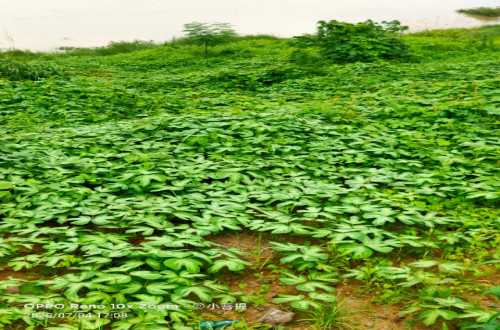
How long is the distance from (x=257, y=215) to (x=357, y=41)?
38.4 feet

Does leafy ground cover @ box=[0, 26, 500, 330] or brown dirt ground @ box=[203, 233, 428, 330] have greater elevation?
leafy ground cover @ box=[0, 26, 500, 330]

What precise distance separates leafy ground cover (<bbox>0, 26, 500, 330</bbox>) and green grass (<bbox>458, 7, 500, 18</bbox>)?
88.0 feet

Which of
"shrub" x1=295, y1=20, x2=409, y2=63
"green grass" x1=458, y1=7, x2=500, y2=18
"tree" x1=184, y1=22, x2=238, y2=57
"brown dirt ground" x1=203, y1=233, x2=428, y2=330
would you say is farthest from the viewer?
"green grass" x1=458, y1=7, x2=500, y2=18

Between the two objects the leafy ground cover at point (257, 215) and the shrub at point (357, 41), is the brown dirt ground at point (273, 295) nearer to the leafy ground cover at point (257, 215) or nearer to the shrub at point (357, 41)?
the leafy ground cover at point (257, 215)

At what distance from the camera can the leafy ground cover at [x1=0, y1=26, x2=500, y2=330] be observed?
2838mm

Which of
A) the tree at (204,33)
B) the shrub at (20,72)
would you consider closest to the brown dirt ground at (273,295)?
the shrub at (20,72)

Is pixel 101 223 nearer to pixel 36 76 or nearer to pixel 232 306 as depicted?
pixel 232 306

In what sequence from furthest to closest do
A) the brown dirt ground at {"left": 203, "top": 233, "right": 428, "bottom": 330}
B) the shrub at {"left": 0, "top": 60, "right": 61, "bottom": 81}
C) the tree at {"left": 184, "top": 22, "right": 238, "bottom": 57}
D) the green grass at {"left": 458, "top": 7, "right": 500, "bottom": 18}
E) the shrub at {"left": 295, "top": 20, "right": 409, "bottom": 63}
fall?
the green grass at {"left": 458, "top": 7, "right": 500, "bottom": 18}
the tree at {"left": 184, "top": 22, "right": 238, "bottom": 57}
the shrub at {"left": 295, "top": 20, "right": 409, "bottom": 63}
the shrub at {"left": 0, "top": 60, "right": 61, "bottom": 81}
the brown dirt ground at {"left": 203, "top": 233, "right": 428, "bottom": 330}

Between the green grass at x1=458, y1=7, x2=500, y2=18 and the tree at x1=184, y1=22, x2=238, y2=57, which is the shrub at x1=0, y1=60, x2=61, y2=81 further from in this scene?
the green grass at x1=458, y1=7, x2=500, y2=18

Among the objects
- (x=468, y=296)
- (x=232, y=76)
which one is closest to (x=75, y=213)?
(x=468, y=296)

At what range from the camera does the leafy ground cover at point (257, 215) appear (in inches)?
112

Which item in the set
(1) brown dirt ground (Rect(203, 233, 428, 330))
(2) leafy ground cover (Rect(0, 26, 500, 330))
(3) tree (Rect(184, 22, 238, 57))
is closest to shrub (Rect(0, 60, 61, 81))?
(2) leafy ground cover (Rect(0, 26, 500, 330))

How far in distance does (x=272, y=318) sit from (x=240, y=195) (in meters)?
1.71

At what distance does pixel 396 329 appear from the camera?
2719 millimetres
